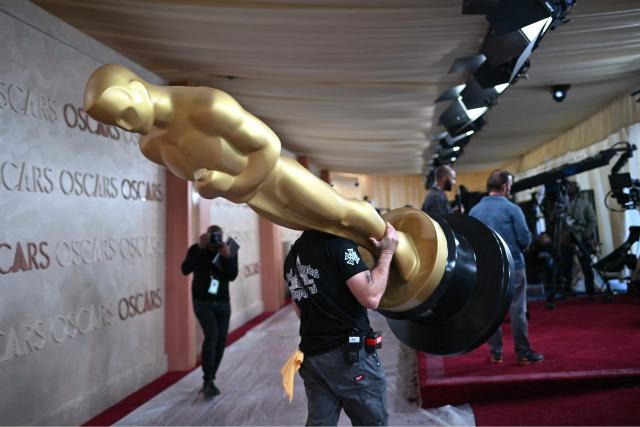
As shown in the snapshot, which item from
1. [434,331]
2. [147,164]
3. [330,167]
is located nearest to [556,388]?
[434,331]

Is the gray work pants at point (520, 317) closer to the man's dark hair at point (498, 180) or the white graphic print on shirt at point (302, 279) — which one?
the man's dark hair at point (498, 180)

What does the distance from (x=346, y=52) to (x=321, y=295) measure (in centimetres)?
246

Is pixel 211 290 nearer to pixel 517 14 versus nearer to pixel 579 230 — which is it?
pixel 517 14

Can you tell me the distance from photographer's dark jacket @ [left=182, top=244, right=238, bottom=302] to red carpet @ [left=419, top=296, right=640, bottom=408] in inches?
61.8

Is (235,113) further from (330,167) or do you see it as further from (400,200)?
(400,200)

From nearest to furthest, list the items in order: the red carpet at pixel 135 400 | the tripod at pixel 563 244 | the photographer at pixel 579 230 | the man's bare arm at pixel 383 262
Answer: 1. the man's bare arm at pixel 383 262
2. the red carpet at pixel 135 400
3. the tripod at pixel 563 244
4. the photographer at pixel 579 230

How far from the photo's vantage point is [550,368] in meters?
2.90

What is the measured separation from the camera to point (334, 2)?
260 centimetres

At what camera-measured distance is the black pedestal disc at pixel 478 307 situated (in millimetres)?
849

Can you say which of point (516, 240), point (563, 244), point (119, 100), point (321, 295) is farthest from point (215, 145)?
point (563, 244)

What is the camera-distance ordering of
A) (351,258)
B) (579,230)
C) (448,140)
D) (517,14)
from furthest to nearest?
(448,140) → (579,230) → (517,14) → (351,258)

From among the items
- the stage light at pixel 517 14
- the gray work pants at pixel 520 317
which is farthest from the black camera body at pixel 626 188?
the stage light at pixel 517 14

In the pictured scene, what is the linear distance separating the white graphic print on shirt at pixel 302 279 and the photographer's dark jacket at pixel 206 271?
2146 mm

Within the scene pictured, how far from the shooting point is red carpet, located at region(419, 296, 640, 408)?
2.71m
